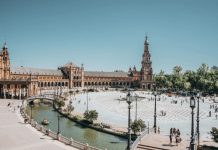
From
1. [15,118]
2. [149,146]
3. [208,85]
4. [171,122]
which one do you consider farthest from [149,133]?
[208,85]

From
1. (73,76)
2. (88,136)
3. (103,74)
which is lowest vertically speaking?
(88,136)

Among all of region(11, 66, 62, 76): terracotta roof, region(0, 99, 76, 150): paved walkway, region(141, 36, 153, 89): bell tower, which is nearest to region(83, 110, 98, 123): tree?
region(0, 99, 76, 150): paved walkway

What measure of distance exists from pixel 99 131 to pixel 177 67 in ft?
354

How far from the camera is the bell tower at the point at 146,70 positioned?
169 m

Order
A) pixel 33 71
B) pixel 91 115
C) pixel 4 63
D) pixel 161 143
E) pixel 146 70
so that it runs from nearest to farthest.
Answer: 1. pixel 161 143
2. pixel 91 115
3. pixel 4 63
4. pixel 33 71
5. pixel 146 70

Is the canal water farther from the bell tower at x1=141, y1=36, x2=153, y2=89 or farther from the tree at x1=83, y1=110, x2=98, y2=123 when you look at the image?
the bell tower at x1=141, y1=36, x2=153, y2=89

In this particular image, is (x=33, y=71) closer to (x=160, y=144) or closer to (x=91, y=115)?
(x=91, y=115)

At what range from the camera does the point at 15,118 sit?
52656 mm

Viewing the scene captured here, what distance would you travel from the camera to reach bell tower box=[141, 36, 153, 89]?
555 feet

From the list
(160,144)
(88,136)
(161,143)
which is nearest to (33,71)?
(88,136)

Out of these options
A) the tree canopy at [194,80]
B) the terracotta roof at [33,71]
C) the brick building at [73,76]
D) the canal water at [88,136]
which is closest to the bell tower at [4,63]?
the brick building at [73,76]

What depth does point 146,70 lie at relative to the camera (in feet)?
558

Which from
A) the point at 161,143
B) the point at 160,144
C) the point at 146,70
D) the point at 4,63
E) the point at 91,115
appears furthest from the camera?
the point at 146,70

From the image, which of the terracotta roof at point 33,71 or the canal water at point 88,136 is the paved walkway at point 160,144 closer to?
the canal water at point 88,136
